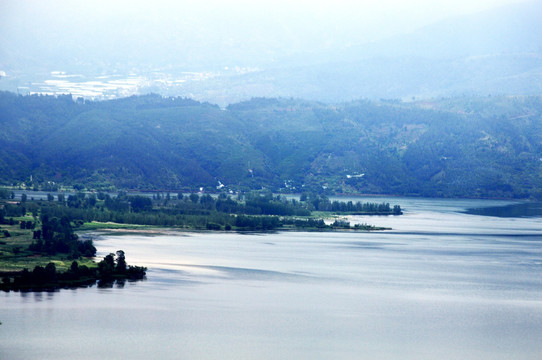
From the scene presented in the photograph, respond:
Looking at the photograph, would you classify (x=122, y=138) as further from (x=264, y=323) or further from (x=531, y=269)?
(x=264, y=323)

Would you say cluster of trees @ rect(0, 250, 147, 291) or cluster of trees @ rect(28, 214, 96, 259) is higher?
cluster of trees @ rect(28, 214, 96, 259)

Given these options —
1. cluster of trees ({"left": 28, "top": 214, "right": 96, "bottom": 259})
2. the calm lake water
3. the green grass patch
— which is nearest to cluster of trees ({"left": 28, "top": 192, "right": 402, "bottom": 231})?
the green grass patch

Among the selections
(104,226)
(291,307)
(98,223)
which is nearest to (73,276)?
(291,307)

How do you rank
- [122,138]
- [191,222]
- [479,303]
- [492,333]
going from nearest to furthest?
[492,333]
[479,303]
[191,222]
[122,138]

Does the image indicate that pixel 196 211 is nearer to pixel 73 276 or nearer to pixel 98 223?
pixel 98 223

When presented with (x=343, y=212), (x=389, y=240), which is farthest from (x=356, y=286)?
(x=343, y=212)

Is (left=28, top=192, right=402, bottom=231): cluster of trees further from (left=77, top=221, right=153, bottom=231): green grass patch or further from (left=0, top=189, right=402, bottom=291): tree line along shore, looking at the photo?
(left=77, top=221, right=153, bottom=231): green grass patch
